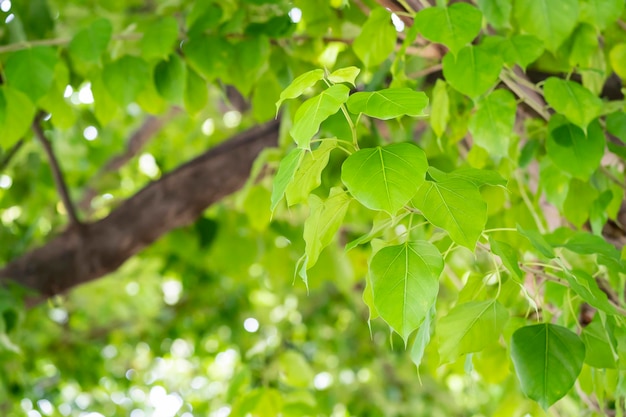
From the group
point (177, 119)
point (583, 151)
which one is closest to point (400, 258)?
point (583, 151)

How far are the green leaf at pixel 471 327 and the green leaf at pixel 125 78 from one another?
631mm

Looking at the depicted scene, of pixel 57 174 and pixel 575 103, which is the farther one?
pixel 57 174

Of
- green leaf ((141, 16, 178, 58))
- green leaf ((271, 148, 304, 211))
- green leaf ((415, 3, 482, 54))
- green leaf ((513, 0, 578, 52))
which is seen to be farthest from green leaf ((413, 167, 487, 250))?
green leaf ((141, 16, 178, 58))

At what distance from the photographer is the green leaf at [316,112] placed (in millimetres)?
587

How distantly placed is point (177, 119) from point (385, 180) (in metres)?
2.77

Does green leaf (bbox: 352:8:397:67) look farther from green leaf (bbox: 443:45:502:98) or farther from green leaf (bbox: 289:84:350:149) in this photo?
green leaf (bbox: 289:84:350:149)

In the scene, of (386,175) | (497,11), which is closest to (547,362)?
(386,175)

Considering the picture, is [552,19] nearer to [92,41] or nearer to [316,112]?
[316,112]

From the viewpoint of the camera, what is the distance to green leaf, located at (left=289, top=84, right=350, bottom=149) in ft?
1.93

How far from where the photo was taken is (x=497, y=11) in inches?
37.1

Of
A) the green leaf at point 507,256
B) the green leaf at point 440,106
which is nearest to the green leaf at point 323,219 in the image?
the green leaf at point 507,256

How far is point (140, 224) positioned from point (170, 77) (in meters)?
0.75

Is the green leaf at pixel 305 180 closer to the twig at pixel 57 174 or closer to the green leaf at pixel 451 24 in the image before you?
the green leaf at pixel 451 24

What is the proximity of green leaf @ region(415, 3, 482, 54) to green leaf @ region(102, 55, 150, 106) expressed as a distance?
1.52 ft
